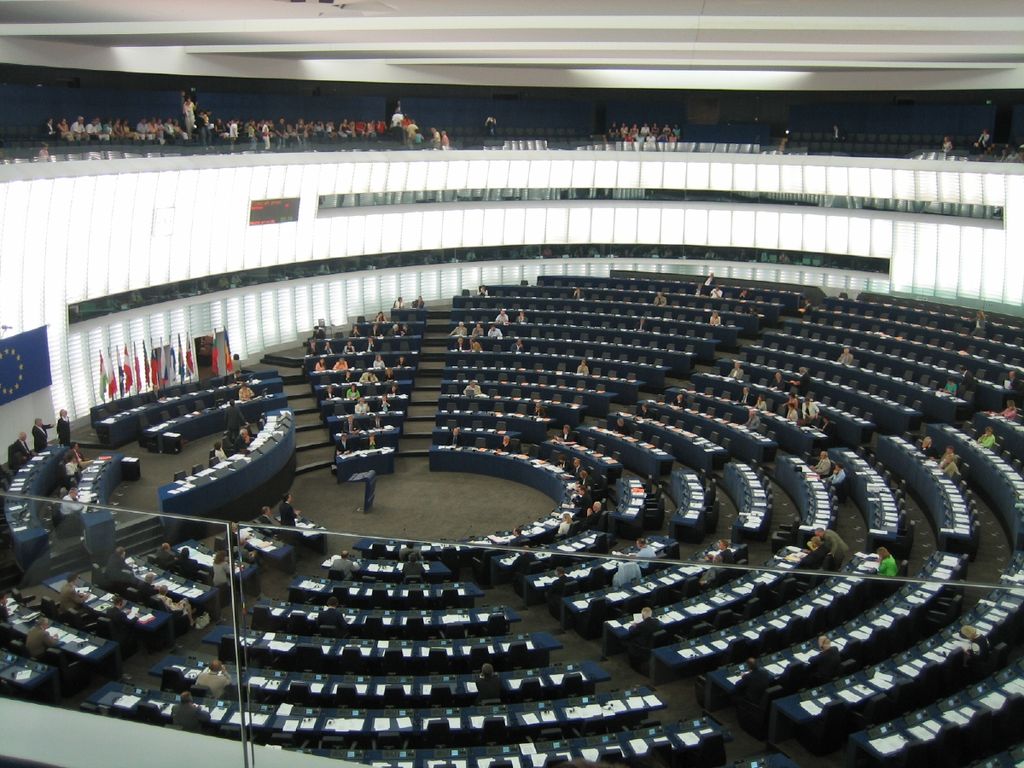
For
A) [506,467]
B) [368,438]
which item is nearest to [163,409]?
[368,438]

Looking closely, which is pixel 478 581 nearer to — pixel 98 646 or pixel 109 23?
pixel 98 646

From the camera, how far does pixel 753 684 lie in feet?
28.9

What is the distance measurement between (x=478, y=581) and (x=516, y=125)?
29.5 metres

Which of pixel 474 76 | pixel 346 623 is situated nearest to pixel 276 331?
pixel 474 76

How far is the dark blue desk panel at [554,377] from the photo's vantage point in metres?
24.3

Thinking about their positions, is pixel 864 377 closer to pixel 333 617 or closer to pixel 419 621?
pixel 419 621

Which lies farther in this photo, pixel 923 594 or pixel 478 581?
pixel 478 581

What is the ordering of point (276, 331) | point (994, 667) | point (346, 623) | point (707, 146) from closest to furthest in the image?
1. point (994, 667)
2. point (346, 623)
3. point (276, 331)
4. point (707, 146)

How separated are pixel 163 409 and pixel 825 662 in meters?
17.1

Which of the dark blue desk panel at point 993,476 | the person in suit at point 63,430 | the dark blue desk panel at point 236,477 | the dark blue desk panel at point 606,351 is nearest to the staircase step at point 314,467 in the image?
the dark blue desk panel at point 236,477

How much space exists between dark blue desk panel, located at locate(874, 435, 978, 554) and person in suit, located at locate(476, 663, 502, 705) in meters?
8.16

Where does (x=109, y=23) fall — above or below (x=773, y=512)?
above

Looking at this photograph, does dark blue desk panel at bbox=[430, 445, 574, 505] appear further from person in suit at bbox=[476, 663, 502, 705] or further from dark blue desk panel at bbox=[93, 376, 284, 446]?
person in suit at bbox=[476, 663, 502, 705]

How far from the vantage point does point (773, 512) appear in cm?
1819
